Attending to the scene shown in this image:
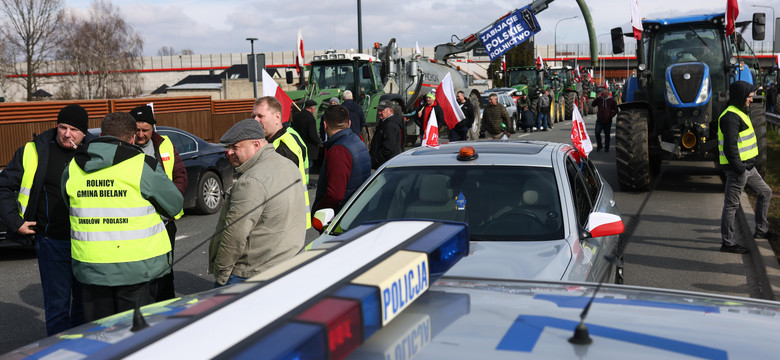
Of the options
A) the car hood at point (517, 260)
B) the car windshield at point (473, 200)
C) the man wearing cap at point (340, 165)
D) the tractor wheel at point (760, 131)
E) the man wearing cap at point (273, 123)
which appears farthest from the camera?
the tractor wheel at point (760, 131)

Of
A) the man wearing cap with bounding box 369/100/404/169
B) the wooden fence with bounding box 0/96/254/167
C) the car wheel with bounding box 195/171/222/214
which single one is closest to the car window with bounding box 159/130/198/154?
the car wheel with bounding box 195/171/222/214

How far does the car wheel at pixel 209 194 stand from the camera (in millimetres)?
11551

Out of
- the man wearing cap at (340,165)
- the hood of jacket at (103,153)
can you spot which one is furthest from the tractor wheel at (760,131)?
the hood of jacket at (103,153)

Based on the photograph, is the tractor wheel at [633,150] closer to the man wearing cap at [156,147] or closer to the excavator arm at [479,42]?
the man wearing cap at [156,147]

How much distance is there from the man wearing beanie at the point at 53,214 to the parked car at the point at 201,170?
6090 millimetres

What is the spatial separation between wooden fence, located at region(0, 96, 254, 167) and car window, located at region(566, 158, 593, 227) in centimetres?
1398

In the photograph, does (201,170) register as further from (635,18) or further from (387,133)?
(635,18)

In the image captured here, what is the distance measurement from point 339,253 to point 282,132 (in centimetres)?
358

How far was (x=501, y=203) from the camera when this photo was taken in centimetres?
488

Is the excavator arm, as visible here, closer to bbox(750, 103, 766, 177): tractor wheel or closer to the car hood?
bbox(750, 103, 766, 177): tractor wheel

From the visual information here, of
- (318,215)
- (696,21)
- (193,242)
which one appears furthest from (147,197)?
(696,21)

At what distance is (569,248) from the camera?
4379 millimetres

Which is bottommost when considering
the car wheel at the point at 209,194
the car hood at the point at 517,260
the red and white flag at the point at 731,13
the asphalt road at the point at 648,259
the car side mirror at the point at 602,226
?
the asphalt road at the point at 648,259

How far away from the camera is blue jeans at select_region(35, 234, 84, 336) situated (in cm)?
482
